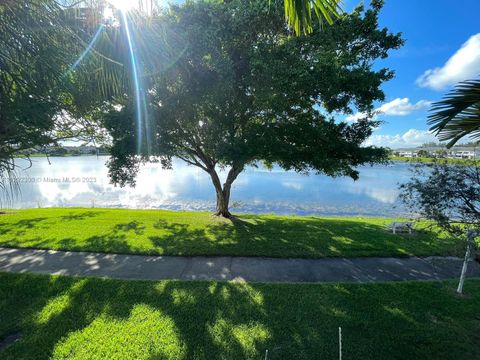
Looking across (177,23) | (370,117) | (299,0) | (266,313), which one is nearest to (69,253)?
(266,313)

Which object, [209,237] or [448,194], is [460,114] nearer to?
[448,194]

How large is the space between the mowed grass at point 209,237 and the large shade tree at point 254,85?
7.13ft

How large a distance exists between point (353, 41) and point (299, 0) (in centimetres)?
674

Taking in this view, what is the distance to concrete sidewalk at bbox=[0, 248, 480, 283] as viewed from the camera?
5.36m

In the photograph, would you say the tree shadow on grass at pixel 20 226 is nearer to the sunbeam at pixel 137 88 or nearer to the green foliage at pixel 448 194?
the sunbeam at pixel 137 88

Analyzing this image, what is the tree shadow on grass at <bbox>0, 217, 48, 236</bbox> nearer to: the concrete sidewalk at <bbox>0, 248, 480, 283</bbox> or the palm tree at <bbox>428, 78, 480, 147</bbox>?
the concrete sidewalk at <bbox>0, 248, 480, 283</bbox>

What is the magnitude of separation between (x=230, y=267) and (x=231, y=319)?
1.90 m

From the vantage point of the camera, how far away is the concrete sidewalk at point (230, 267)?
17.6ft

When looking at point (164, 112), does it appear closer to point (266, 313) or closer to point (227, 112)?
point (227, 112)

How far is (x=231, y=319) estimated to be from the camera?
3.92m

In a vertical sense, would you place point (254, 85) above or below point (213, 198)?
above

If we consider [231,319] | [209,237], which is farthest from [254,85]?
[231,319]

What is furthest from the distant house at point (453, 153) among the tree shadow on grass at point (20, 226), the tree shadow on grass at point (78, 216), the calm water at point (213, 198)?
the calm water at point (213, 198)

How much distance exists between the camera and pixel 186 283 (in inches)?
195
